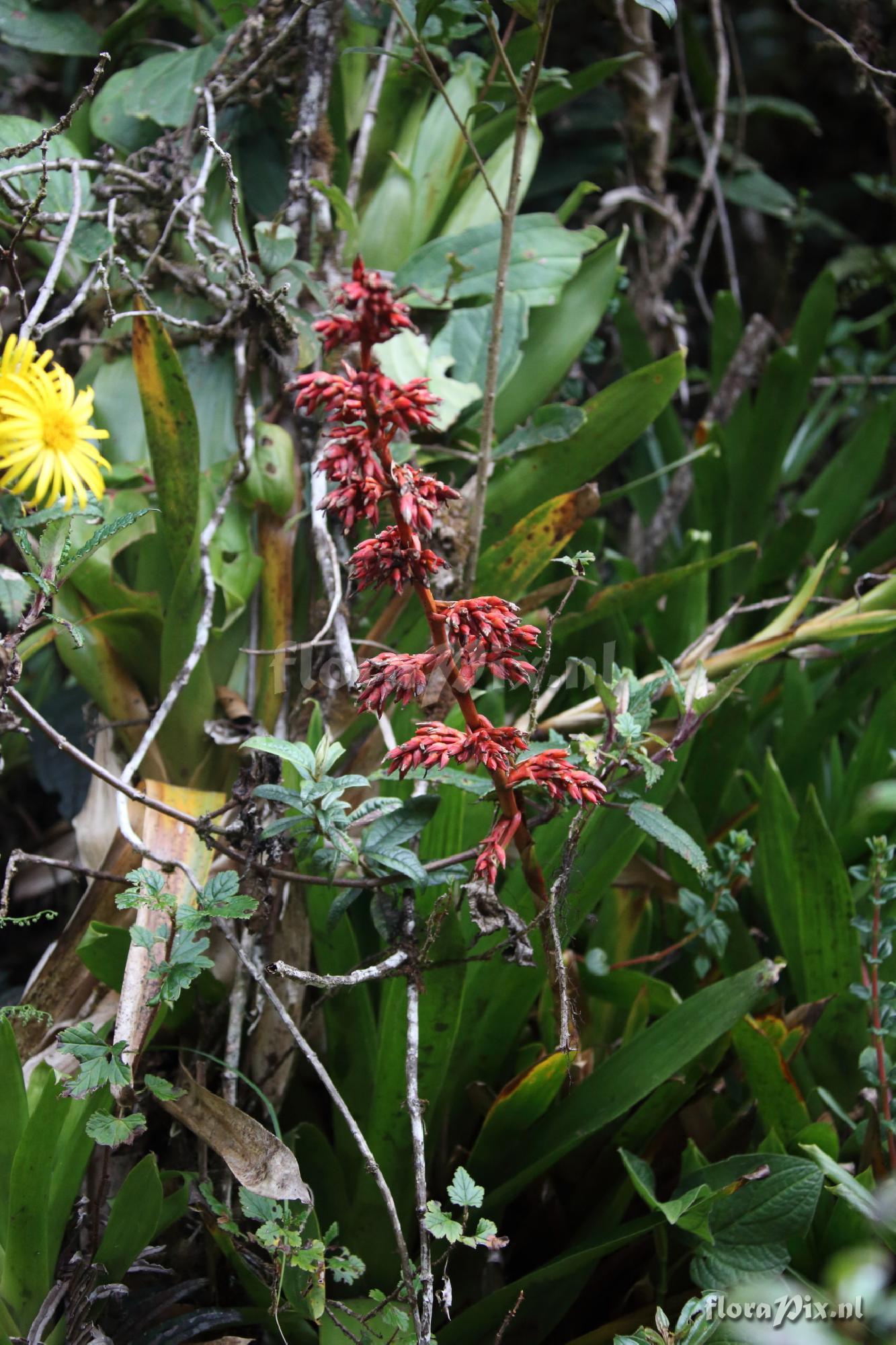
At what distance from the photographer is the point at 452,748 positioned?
57cm

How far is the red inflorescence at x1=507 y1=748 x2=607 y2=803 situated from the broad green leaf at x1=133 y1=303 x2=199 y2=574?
1.37ft

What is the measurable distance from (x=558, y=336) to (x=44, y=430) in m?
0.67

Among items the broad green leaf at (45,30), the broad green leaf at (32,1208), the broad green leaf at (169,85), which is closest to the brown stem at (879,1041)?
the broad green leaf at (32,1208)

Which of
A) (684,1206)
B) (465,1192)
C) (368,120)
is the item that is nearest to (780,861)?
(684,1206)

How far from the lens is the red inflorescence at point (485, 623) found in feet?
1.85

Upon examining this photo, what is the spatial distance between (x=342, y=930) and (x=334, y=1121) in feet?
0.56

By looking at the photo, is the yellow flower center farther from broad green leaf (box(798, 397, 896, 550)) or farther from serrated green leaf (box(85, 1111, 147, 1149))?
broad green leaf (box(798, 397, 896, 550))

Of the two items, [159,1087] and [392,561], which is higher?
[392,561]

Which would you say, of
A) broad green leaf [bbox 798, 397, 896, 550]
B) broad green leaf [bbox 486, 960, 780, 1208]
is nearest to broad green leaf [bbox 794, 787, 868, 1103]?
broad green leaf [bbox 486, 960, 780, 1208]

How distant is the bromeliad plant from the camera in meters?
0.52

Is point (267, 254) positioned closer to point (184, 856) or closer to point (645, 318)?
point (184, 856)

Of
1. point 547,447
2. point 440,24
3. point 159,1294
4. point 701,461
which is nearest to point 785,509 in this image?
point 701,461

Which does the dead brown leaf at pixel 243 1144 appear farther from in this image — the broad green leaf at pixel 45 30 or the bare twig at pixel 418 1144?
the broad green leaf at pixel 45 30

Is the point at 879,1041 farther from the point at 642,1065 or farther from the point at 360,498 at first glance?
the point at 360,498
